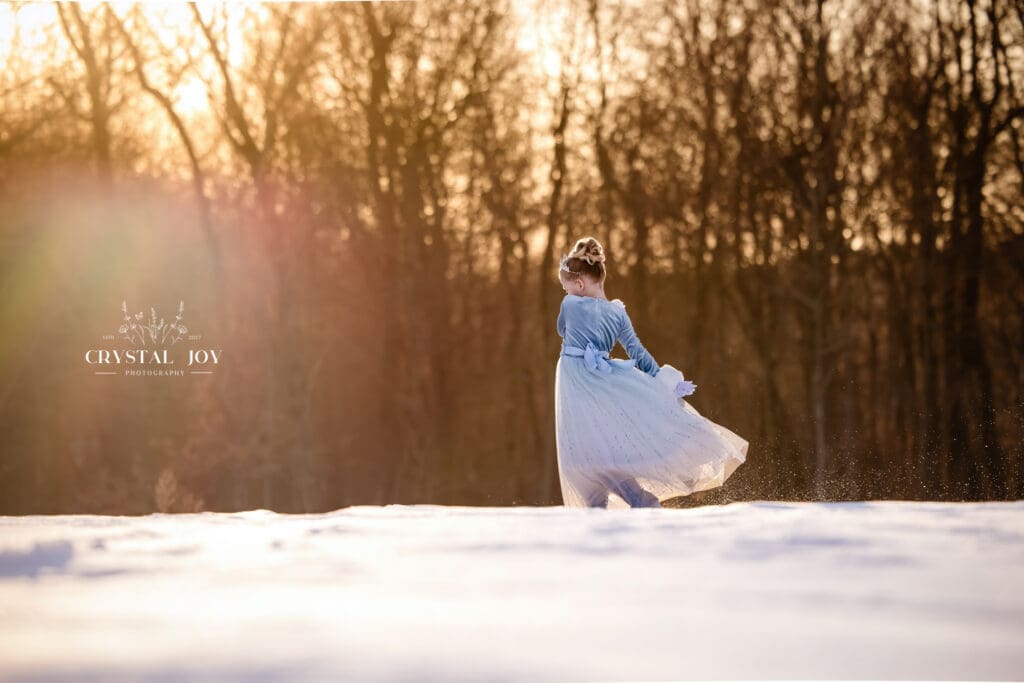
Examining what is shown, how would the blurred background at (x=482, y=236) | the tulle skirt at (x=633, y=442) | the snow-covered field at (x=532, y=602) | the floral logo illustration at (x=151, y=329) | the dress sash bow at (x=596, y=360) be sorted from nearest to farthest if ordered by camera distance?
the snow-covered field at (x=532, y=602), the tulle skirt at (x=633, y=442), the dress sash bow at (x=596, y=360), the blurred background at (x=482, y=236), the floral logo illustration at (x=151, y=329)

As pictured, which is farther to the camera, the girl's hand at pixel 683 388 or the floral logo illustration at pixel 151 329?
the floral logo illustration at pixel 151 329

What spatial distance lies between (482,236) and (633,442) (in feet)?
32.8

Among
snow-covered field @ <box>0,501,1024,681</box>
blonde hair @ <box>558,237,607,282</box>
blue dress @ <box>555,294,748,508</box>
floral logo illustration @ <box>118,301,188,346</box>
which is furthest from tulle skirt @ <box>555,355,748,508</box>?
floral logo illustration @ <box>118,301,188,346</box>

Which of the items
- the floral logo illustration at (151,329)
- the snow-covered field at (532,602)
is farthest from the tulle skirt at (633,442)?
the floral logo illustration at (151,329)

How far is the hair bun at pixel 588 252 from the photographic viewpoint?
7211 millimetres

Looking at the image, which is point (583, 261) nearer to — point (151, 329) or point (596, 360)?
point (596, 360)

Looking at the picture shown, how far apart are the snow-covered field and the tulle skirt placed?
2891 mm

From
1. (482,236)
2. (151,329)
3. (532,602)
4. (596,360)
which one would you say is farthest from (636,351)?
(151,329)

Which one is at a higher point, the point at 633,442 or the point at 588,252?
the point at 588,252

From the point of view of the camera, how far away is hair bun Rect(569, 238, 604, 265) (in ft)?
23.7

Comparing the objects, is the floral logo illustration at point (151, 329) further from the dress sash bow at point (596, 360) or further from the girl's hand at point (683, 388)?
the girl's hand at point (683, 388)

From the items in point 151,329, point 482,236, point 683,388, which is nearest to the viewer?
point 683,388

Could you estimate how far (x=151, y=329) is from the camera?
57.1 ft

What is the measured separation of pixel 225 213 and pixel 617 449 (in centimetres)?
1092
